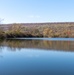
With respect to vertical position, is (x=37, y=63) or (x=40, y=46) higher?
(x=37, y=63)

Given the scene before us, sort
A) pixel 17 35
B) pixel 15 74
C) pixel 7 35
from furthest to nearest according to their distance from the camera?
pixel 17 35
pixel 7 35
pixel 15 74

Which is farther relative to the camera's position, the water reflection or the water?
the water reflection

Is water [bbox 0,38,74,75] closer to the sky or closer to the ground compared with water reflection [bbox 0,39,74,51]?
closer to the sky

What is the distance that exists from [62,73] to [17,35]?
129ft

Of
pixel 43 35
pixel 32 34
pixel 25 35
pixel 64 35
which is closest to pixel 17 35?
pixel 25 35

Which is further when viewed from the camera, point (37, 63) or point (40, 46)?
point (40, 46)

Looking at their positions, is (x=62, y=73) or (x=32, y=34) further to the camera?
(x=32, y=34)

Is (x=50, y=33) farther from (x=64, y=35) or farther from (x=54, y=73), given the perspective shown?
(x=54, y=73)

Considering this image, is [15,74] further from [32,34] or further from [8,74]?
[32,34]

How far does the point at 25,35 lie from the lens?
4772 cm

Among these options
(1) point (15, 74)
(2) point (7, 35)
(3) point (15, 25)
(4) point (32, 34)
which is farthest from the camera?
(3) point (15, 25)

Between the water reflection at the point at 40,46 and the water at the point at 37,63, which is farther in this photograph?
the water reflection at the point at 40,46

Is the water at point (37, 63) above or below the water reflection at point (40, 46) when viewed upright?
above

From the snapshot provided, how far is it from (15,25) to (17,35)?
9612 millimetres
